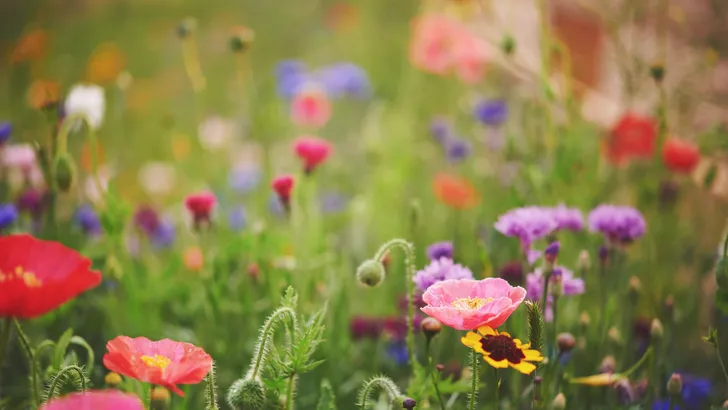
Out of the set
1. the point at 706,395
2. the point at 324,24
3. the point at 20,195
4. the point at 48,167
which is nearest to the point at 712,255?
the point at 706,395

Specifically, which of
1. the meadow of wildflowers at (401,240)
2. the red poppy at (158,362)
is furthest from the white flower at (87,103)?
the red poppy at (158,362)

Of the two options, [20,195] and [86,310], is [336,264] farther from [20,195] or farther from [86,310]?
[20,195]

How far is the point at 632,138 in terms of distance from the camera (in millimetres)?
2055

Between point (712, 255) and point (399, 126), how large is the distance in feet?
3.47

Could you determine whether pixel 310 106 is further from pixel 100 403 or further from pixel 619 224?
pixel 100 403

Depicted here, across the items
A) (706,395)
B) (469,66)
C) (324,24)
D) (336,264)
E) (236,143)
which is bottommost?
(706,395)

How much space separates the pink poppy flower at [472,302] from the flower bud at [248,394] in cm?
26

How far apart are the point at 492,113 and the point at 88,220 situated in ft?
4.25

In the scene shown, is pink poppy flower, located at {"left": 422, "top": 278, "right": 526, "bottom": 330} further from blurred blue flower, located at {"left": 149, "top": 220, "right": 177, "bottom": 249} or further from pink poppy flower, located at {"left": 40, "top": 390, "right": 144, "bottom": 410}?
blurred blue flower, located at {"left": 149, "top": 220, "right": 177, "bottom": 249}

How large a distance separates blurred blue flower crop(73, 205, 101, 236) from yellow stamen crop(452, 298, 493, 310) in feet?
4.40

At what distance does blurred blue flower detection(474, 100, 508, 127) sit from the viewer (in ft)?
7.68

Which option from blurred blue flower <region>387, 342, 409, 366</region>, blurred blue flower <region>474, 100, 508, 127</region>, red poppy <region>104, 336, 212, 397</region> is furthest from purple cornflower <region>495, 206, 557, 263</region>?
blurred blue flower <region>474, 100, 508, 127</region>

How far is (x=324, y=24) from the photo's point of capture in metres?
4.20

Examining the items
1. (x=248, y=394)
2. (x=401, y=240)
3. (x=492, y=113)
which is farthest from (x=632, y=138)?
(x=248, y=394)
